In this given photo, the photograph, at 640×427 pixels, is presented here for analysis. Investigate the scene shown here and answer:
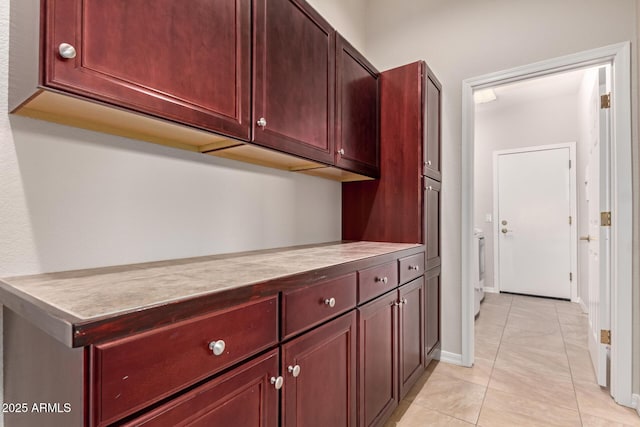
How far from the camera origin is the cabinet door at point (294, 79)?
1259 millimetres

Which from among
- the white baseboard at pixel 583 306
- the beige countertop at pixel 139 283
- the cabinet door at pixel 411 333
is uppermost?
the beige countertop at pixel 139 283

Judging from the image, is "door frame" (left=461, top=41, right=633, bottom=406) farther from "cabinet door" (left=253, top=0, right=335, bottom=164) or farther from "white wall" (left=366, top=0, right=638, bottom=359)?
"cabinet door" (left=253, top=0, right=335, bottom=164)

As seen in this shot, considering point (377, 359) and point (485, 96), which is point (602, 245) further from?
point (485, 96)

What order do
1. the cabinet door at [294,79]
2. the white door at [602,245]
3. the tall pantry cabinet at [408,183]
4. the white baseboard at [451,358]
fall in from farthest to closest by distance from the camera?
the white baseboard at [451,358], the tall pantry cabinet at [408,183], the white door at [602,245], the cabinet door at [294,79]

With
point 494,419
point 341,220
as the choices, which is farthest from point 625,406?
point 341,220

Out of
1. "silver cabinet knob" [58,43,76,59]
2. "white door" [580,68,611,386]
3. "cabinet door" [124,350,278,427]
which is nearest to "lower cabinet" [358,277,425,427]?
"cabinet door" [124,350,278,427]

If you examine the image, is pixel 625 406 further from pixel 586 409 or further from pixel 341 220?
pixel 341 220

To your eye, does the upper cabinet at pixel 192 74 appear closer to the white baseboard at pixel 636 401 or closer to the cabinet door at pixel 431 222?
the cabinet door at pixel 431 222

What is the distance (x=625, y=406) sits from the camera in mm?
1833

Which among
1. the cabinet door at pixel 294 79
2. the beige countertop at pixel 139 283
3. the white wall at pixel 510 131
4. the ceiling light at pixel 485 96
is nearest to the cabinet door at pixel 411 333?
the beige countertop at pixel 139 283

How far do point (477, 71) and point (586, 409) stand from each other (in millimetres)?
2280

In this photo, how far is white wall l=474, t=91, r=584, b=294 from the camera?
4.15 m

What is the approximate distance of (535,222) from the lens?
4340mm

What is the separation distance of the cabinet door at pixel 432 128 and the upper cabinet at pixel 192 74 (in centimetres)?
67
